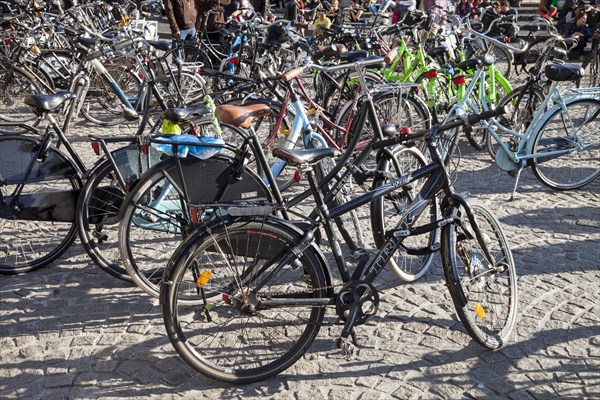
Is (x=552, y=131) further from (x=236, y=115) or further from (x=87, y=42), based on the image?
(x=87, y=42)

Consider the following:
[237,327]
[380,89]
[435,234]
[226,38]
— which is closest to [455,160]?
[380,89]

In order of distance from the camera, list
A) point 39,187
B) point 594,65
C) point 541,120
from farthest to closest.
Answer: point 594,65 → point 541,120 → point 39,187

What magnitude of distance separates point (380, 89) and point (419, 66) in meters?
2.07

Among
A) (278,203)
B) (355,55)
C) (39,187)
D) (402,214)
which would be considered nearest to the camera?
(278,203)

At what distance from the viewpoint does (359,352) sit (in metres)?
3.56

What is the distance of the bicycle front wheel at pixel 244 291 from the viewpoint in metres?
3.05

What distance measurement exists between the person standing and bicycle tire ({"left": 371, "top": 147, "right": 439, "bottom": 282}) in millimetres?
6927

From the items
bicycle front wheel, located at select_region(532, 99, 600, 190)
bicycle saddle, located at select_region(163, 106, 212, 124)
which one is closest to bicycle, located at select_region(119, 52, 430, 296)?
bicycle saddle, located at select_region(163, 106, 212, 124)

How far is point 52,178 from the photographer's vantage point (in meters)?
4.32

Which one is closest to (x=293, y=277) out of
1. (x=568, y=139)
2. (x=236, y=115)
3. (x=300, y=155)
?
(x=300, y=155)

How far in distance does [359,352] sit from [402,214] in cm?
87

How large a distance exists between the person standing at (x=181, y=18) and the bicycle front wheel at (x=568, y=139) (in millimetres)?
6440

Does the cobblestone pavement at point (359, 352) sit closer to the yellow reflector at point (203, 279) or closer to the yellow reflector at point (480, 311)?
the yellow reflector at point (480, 311)

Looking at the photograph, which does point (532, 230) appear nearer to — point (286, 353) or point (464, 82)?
point (464, 82)
